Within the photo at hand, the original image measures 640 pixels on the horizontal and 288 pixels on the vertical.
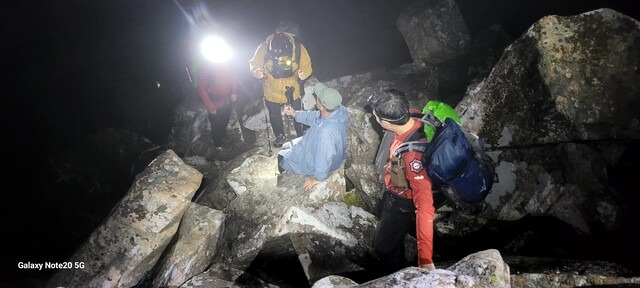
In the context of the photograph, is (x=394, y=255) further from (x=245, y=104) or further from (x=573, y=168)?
(x=245, y=104)

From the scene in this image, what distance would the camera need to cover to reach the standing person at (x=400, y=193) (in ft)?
12.0

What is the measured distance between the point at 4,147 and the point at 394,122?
12774mm

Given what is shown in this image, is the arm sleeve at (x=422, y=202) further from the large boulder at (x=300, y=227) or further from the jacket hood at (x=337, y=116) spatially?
the jacket hood at (x=337, y=116)

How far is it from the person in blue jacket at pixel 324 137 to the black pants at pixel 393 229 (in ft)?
5.16

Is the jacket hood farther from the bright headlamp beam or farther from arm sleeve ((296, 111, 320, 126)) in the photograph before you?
the bright headlamp beam

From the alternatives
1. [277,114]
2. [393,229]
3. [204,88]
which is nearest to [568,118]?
[393,229]

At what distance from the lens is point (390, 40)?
1384 cm

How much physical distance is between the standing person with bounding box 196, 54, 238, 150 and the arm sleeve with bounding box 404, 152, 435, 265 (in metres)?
7.29

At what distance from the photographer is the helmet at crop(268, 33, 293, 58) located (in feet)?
25.5

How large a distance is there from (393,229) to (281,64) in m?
4.79

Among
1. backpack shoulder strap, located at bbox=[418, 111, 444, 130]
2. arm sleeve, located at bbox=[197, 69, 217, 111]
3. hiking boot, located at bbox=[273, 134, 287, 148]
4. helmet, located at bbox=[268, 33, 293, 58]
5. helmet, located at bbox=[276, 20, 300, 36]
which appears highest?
helmet, located at bbox=[276, 20, 300, 36]

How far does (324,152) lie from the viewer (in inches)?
235

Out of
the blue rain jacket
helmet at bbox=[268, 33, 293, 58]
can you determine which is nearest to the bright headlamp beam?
helmet at bbox=[268, 33, 293, 58]

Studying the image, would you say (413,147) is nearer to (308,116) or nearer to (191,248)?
(308,116)
